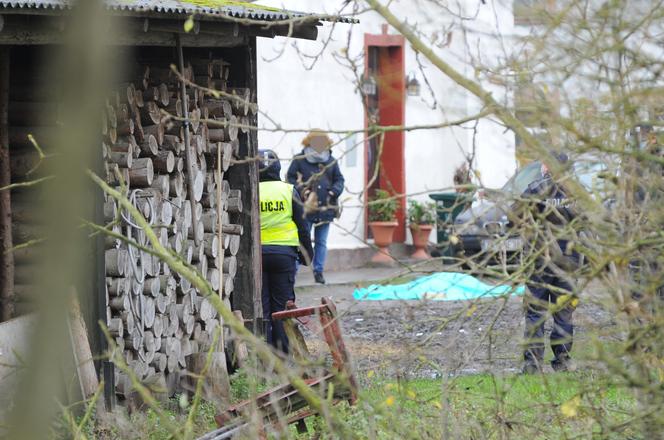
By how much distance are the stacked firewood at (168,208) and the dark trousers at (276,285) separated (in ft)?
1.89

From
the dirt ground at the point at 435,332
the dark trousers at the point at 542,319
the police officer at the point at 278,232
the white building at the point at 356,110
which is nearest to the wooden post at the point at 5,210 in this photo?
the dirt ground at the point at 435,332

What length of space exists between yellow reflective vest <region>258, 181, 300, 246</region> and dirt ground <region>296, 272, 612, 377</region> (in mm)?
921

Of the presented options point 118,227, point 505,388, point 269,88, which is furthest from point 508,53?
point 269,88

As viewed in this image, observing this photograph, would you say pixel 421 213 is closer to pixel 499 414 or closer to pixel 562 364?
pixel 562 364

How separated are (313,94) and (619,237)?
540 inches

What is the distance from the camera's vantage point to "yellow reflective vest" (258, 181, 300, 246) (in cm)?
908

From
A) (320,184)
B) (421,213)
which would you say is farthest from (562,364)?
(421,213)

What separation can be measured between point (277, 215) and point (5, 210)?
273cm

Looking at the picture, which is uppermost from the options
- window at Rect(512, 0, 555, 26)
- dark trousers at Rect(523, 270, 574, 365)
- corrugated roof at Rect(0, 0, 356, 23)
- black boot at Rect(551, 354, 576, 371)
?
corrugated roof at Rect(0, 0, 356, 23)

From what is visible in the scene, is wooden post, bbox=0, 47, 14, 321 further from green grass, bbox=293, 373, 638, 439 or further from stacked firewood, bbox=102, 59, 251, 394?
green grass, bbox=293, 373, 638, 439

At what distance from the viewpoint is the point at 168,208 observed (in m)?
7.50

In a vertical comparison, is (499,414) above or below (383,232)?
above

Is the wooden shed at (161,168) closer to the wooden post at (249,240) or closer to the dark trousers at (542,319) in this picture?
the wooden post at (249,240)

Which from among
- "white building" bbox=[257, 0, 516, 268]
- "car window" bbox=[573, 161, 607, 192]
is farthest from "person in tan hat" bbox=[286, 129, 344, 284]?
"car window" bbox=[573, 161, 607, 192]
